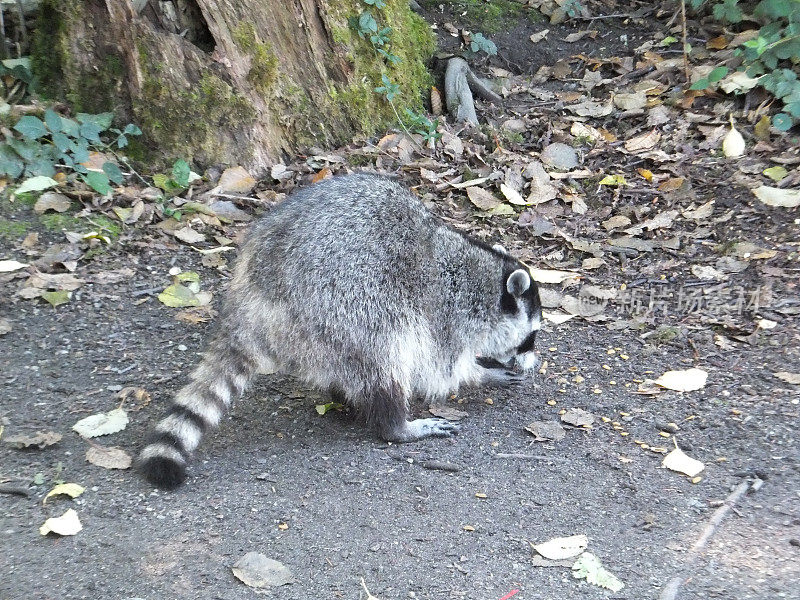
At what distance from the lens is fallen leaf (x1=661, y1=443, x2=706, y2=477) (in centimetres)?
349

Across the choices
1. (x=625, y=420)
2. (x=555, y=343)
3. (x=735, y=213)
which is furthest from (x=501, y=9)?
(x=625, y=420)

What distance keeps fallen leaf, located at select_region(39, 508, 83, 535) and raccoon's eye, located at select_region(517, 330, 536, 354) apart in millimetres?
2218

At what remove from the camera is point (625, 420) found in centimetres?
387

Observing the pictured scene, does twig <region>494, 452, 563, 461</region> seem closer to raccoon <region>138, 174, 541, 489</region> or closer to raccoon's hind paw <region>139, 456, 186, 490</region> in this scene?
raccoon <region>138, 174, 541, 489</region>

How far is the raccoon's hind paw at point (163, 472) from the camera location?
333 cm

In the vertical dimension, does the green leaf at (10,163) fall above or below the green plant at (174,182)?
above

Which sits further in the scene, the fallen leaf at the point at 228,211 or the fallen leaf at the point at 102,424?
the fallen leaf at the point at 228,211

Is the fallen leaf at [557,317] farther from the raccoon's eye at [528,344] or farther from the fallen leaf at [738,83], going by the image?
the fallen leaf at [738,83]

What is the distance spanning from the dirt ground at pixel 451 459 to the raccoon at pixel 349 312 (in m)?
0.19

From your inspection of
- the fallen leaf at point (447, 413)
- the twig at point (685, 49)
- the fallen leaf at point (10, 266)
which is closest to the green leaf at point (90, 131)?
the fallen leaf at point (10, 266)

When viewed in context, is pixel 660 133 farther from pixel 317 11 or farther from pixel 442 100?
pixel 317 11

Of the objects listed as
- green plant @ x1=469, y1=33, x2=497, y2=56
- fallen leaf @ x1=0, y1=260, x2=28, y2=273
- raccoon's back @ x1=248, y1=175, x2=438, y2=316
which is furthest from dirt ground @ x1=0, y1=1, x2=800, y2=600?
green plant @ x1=469, y1=33, x2=497, y2=56

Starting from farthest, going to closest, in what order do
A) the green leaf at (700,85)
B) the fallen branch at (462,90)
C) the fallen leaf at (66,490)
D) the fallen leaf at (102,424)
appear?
the fallen branch at (462,90)
the green leaf at (700,85)
the fallen leaf at (102,424)
the fallen leaf at (66,490)

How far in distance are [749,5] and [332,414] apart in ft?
15.5
